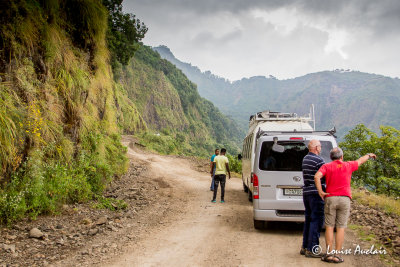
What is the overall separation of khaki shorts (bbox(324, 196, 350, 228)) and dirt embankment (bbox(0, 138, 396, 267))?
663 millimetres

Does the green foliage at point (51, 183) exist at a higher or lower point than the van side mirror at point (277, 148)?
lower

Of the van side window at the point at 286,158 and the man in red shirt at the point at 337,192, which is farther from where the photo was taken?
the van side window at the point at 286,158

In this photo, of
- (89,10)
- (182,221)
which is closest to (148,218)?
(182,221)

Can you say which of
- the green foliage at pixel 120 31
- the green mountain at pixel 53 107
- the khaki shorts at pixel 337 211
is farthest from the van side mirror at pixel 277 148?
the green foliage at pixel 120 31

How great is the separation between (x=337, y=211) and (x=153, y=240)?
3.42m

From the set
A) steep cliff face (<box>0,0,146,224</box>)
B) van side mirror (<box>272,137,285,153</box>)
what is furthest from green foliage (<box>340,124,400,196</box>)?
steep cliff face (<box>0,0,146,224</box>)

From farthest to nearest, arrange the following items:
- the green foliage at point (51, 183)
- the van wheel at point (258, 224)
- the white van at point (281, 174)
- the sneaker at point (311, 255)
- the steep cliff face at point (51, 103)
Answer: the van wheel at point (258, 224) < the white van at point (281, 174) < the steep cliff face at point (51, 103) < the green foliage at point (51, 183) < the sneaker at point (311, 255)

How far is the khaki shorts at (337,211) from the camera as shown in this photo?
15.0 feet

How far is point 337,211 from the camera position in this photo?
4.65 metres

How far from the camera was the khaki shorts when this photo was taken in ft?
15.0

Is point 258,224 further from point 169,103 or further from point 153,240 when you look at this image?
point 169,103

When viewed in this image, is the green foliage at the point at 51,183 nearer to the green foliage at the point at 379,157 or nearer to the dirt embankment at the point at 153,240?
the dirt embankment at the point at 153,240

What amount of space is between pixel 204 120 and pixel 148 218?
8290 cm

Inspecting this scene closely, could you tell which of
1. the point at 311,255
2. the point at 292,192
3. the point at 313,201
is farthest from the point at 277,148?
the point at 311,255
